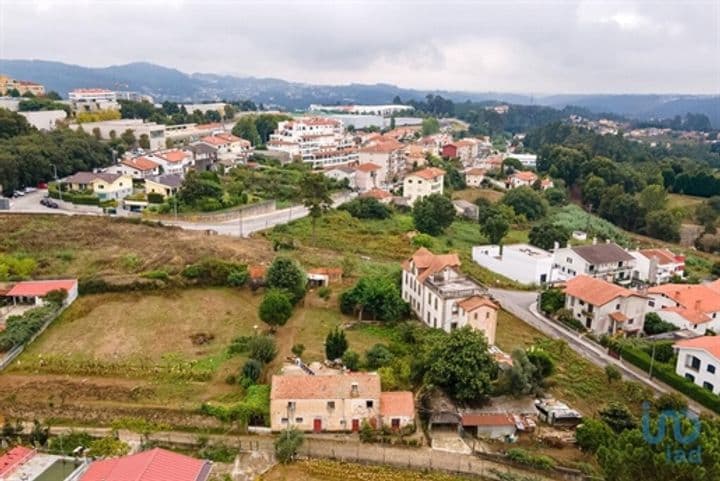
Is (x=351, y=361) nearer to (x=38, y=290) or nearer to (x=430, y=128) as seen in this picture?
(x=38, y=290)

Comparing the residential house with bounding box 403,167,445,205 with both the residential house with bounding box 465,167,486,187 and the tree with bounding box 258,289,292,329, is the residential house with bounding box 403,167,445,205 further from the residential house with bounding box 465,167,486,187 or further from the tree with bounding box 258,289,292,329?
the tree with bounding box 258,289,292,329

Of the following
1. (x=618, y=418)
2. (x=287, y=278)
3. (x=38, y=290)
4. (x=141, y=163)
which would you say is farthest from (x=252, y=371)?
(x=141, y=163)

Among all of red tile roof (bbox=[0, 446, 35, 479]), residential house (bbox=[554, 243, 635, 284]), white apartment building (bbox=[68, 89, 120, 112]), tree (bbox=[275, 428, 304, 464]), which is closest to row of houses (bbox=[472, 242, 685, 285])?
residential house (bbox=[554, 243, 635, 284])

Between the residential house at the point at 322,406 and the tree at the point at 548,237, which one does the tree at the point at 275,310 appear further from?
the tree at the point at 548,237

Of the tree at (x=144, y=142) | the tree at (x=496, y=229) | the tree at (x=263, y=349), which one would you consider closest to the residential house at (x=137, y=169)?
the tree at (x=144, y=142)

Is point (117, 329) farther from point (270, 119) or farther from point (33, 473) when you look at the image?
point (270, 119)

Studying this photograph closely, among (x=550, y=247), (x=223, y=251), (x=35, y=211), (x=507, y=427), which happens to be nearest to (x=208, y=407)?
(x=507, y=427)

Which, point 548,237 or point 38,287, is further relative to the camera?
point 548,237
